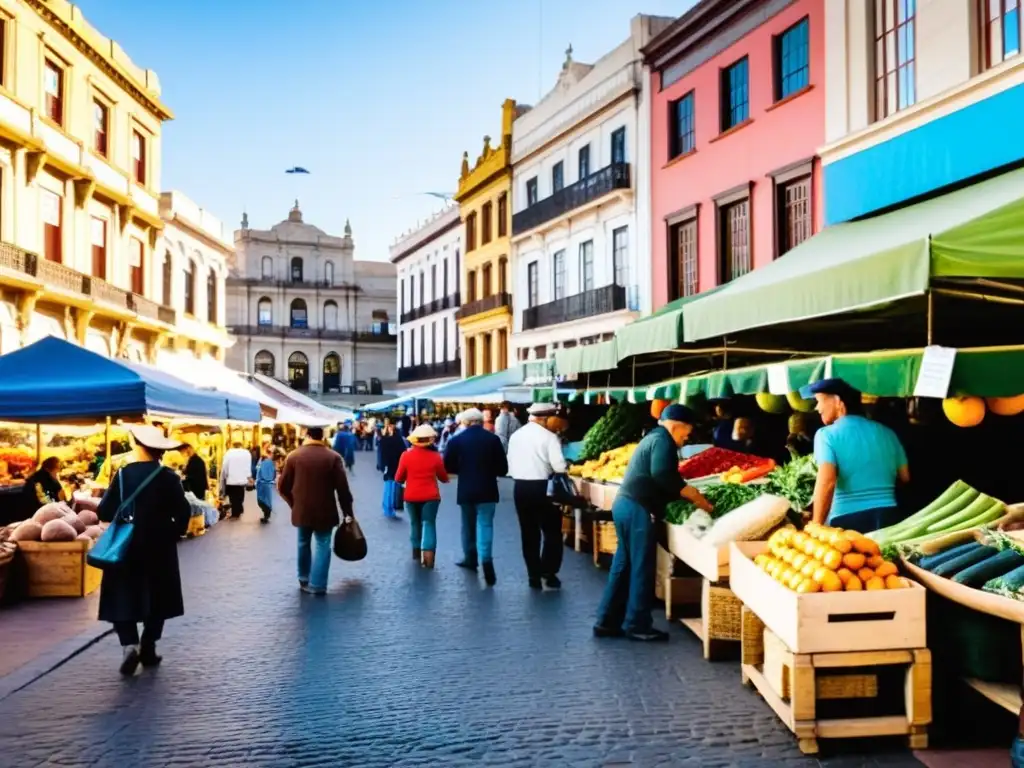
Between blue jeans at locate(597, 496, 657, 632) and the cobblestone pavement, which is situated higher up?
blue jeans at locate(597, 496, 657, 632)

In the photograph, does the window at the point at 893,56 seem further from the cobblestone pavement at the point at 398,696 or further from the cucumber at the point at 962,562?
the cucumber at the point at 962,562

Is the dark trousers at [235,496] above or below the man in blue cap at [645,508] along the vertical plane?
below

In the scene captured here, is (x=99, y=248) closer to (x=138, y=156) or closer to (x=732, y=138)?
(x=138, y=156)

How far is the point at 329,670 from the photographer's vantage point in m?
7.15

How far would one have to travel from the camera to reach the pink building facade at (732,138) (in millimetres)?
19984

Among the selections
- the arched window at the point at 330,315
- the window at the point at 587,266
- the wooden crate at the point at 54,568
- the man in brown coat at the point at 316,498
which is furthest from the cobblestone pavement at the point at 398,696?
the arched window at the point at 330,315

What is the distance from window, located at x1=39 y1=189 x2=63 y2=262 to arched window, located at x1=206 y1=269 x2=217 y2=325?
1466 centimetres

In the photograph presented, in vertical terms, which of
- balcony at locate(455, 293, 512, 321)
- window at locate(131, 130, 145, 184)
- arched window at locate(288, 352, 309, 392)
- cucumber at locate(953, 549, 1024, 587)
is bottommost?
cucumber at locate(953, 549, 1024, 587)

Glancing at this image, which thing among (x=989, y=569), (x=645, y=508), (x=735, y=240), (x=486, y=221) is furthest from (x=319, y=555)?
(x=486, y=221)

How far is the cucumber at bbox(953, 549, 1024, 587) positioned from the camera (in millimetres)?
5297

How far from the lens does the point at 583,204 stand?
102 feet

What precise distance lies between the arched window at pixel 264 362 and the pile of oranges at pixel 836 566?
71355 millimetres

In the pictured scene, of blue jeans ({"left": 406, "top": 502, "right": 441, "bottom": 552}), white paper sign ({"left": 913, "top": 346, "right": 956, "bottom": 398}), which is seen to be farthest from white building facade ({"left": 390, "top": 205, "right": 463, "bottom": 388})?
white paper sign ({"left": 913, "top": 346, "right": 956, "bottom": 398})

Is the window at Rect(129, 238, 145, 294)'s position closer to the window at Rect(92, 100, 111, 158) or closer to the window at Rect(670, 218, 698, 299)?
the window at Rect(92, 100, 111, 158)
